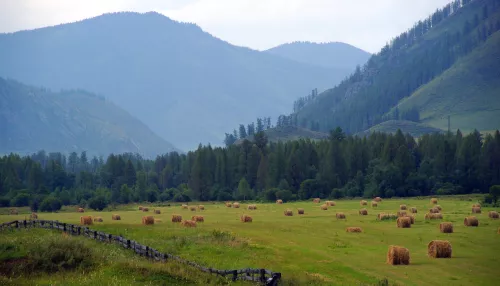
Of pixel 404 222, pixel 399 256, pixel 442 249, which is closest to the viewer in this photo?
pixel 399 256

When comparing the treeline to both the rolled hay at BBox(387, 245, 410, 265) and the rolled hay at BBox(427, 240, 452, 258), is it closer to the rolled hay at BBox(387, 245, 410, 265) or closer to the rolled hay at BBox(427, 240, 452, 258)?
the rolled hay at BBox(427, 240, 452, 258)

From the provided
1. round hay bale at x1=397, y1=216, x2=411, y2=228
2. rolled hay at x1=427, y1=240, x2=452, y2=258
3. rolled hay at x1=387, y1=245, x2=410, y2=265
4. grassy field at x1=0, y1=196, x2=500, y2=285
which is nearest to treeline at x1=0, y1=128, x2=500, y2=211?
grassy field at x1=0, y1=196, x2=500, y2=285

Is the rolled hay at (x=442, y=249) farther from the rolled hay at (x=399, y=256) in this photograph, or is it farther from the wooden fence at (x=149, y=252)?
the wooden fence at (x=149, y=252)

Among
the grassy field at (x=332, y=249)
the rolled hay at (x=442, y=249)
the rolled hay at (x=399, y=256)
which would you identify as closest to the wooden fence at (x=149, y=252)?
the grassy field at (x=332, y=249)

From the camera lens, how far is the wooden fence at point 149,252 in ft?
105

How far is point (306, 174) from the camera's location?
166 metres

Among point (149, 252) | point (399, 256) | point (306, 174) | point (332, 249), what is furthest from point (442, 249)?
point (306, 174)

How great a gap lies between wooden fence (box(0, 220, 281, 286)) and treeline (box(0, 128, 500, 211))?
247ft

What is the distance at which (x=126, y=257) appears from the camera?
1566 inches

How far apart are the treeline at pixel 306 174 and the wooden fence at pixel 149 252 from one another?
247ft

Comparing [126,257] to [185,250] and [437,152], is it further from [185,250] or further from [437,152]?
[437,152]

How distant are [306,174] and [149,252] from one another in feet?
420

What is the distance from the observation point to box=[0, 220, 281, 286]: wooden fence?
31891 millimetres

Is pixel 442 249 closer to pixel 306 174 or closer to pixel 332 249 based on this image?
pixel 332 249
